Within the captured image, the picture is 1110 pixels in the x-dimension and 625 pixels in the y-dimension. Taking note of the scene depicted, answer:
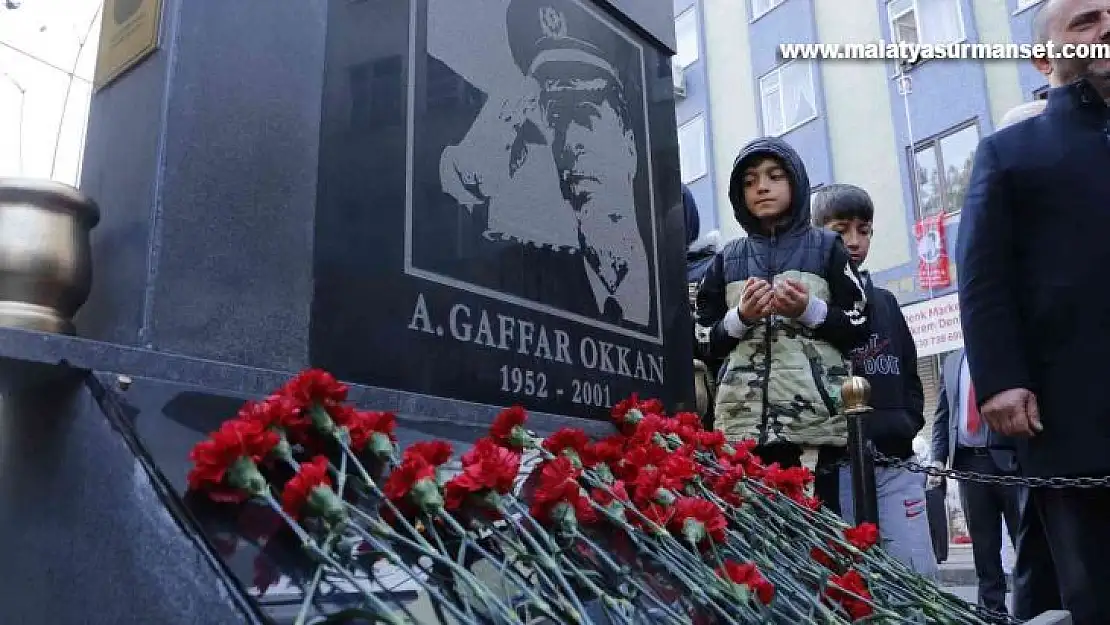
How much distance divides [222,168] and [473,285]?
59 centimetres

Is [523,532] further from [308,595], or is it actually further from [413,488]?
[308,595]

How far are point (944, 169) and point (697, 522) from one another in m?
11.2

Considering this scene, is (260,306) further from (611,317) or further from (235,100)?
(611,317)

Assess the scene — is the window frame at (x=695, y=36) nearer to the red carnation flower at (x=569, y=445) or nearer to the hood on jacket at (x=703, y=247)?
the hood on jacket at (x=703, y=247)

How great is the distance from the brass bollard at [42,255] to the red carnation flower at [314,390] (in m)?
0.40

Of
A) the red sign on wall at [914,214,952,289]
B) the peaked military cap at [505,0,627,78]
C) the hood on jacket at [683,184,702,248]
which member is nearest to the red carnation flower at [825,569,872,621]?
the peaked military cap at [505,0,627,78]

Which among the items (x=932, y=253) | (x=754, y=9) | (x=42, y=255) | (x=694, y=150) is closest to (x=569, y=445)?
(x=42, y=255)

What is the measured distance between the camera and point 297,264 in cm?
154

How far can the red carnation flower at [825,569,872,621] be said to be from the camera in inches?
53.3

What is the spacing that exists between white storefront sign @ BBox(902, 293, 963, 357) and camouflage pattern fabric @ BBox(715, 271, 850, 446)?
8.68 meters

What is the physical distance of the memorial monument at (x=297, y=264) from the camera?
1114mm

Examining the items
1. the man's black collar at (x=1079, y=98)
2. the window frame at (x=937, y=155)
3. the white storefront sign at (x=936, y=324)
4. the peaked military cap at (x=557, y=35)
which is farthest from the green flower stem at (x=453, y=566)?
the window frame at (x=937, y=155)

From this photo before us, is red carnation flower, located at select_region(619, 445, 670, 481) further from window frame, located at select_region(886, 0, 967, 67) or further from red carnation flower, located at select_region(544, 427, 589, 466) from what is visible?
window frame, located at select_region(886, 0, 967, 67)

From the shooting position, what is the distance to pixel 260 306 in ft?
4.83
